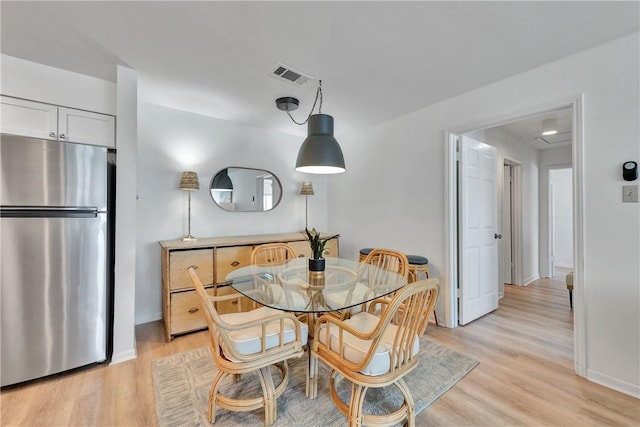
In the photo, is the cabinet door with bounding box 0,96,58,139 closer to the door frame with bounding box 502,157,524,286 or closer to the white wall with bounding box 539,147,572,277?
the door frame with bounding box 502,157,524,286

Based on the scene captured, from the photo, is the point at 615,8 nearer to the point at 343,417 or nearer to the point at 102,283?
the point at 343,417

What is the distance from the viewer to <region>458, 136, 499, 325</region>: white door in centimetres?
287

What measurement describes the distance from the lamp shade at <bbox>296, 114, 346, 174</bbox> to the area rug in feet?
5.24

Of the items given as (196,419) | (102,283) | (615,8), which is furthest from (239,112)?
(615,8)

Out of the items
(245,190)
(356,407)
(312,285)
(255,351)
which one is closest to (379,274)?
(312,285)

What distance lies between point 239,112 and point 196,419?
2.86 metres

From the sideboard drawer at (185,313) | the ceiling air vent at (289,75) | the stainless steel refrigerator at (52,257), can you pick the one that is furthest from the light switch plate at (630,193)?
the stainless steel refrigerator at (52,257)

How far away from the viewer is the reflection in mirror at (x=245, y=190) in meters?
Answer: 3.39

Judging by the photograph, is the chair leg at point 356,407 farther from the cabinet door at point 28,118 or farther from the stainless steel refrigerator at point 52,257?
the cabinet door at point 28,118

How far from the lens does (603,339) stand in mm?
1898

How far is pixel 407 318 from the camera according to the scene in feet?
4.40

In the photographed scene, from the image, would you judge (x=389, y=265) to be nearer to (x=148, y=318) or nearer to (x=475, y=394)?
(x=475, y=394)

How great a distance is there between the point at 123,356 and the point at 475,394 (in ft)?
8.84

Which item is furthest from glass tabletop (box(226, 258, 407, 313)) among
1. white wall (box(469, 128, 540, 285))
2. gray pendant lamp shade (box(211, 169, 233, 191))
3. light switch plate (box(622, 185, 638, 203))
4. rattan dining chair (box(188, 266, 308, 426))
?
white wall (box(469, 128, 540, 285))
